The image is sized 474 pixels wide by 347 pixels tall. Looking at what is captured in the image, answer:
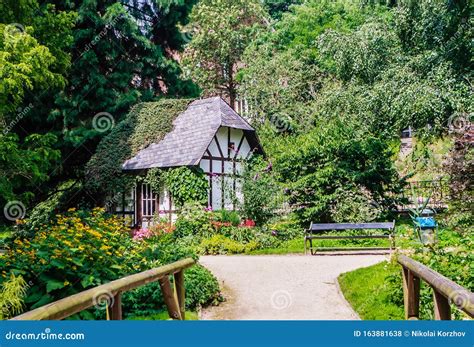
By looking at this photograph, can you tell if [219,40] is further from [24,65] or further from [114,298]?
[114,298]

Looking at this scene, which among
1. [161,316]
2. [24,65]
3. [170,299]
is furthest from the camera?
[24,65]

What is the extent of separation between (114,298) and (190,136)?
15.4 meters

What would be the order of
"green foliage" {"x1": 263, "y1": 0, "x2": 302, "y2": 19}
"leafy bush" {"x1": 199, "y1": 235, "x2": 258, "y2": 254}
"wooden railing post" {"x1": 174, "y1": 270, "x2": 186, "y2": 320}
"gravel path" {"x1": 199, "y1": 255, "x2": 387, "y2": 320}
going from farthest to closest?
1. "green foliage" {"x1": 263, "y1": 0, "x2": 302, "y2": 19}
2. "leafy bush" {"x1": 199, "y1": 235, "x2": 258, "y2": 254}
3. "gravel path" {"x1": 199, "y1": 255, "x2": 387, "y2": 320}
4. "wooden railing post" {"x1": 174, "y1": 270, "x2": 186, "y2": 320}

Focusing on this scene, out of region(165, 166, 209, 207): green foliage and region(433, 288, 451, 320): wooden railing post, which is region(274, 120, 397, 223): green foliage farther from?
region(433, 288, 451, 320): wooden railing post

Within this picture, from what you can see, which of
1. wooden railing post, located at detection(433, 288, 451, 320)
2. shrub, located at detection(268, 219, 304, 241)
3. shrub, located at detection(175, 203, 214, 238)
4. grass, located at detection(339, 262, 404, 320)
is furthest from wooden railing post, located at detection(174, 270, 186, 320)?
shrub, located at detection(268, 219, 304, 241)

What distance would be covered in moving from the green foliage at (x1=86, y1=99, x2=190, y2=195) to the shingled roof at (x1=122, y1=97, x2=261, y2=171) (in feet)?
1.08

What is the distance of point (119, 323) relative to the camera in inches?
137

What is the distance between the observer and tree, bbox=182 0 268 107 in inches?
1339

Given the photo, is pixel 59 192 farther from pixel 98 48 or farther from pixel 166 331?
pixel 166 331

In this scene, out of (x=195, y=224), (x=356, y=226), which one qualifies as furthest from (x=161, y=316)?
(x=195, y=224)

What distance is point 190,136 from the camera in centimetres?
1961

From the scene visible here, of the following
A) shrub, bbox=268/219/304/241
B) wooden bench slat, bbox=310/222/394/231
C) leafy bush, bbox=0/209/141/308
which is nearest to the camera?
leafy bush, bbox=0/209/141/308

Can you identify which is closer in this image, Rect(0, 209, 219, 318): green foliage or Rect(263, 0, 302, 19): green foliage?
Rect(0, 209, 219, 318): green foliage

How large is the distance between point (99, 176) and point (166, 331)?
1772 centimetres
